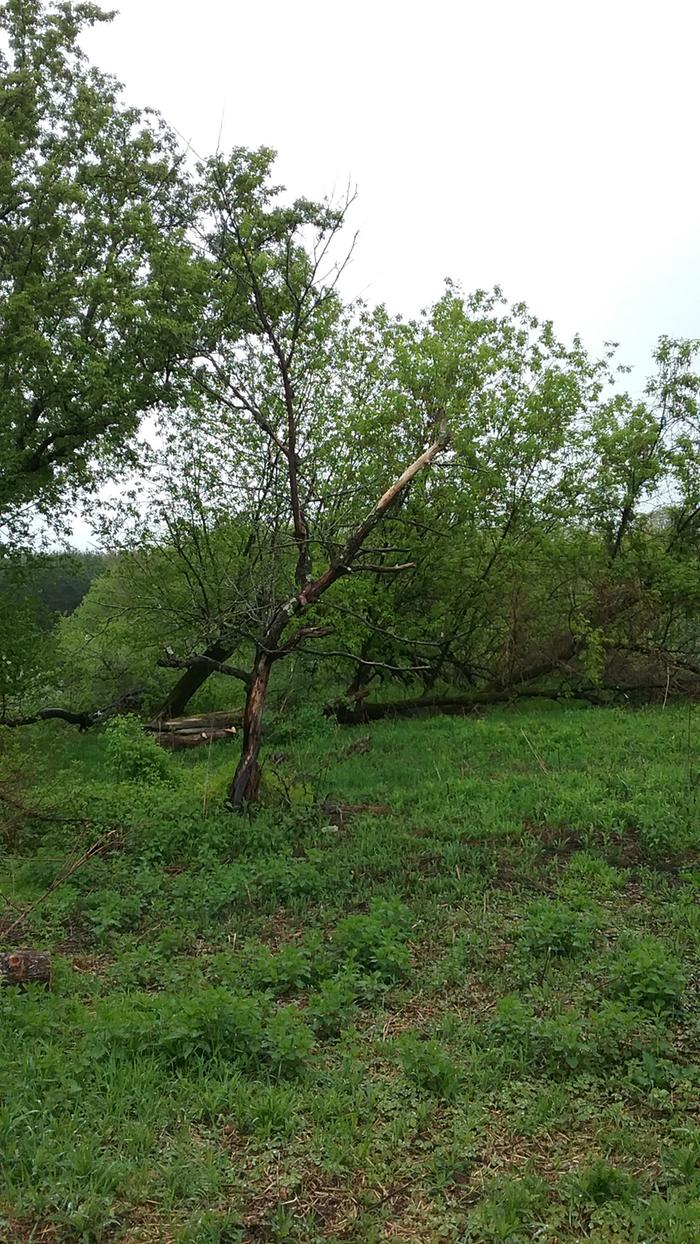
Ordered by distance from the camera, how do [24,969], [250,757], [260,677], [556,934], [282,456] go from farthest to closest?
[282,456], [260,677], [250,757], [556,934], [24,969]

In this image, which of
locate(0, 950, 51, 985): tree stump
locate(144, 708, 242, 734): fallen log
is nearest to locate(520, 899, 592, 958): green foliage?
locate(0, 950, 51, 985): tree stump

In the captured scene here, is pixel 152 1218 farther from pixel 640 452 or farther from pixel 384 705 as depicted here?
Answer: pixel 640 452

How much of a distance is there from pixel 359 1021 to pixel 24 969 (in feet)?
6.60

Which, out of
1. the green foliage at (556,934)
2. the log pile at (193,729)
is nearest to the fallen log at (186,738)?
the log pile at (193,729)

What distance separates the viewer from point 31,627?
14.0 m

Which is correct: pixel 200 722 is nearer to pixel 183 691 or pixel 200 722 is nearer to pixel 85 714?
pixel 183 691

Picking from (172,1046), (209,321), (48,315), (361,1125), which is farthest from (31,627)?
(361,1125)

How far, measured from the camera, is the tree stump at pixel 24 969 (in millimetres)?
4714

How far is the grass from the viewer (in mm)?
2928

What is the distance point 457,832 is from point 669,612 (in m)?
10.4

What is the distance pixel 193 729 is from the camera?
14898 mm

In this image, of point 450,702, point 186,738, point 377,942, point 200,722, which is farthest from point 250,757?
point 450,702

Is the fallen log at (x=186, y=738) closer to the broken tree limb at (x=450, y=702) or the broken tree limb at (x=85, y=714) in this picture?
the broken tree limb at (x=85, y=714)

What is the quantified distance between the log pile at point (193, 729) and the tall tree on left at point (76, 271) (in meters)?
4.43
